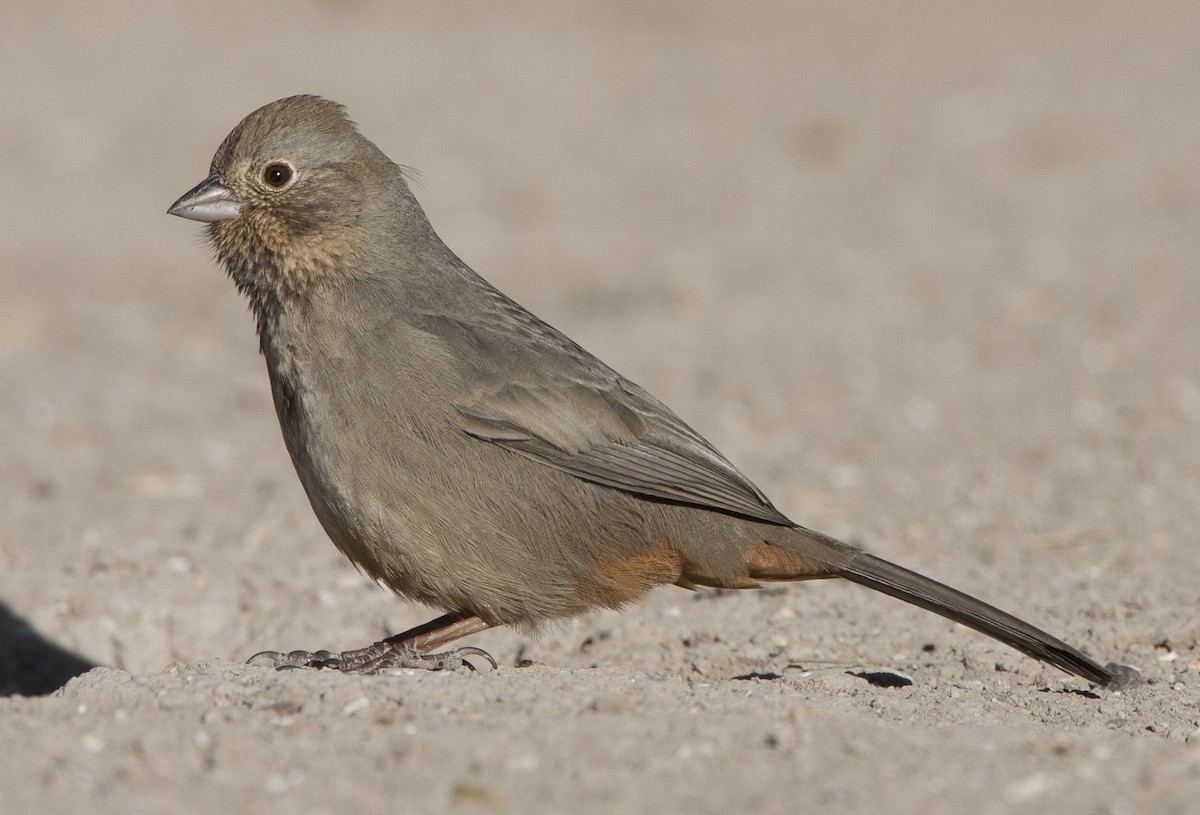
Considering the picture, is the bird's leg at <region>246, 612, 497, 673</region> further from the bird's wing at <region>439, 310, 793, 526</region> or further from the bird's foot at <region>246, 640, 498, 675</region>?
the bird's wing at <region>439, 310, 793, 526</region>

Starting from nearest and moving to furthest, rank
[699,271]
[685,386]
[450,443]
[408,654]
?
[450,443]
[408,654]
[685,386]
[699,271]

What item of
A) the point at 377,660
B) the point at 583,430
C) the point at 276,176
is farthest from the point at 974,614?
the point at 276,176

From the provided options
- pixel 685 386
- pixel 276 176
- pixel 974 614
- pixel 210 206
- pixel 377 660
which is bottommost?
pixel 377 660

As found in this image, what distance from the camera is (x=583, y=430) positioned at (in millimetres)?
5016

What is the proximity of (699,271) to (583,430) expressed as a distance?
611cm

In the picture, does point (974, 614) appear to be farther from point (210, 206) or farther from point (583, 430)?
point (210, 206)

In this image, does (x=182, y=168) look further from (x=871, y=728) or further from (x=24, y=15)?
(x=871, y=728)

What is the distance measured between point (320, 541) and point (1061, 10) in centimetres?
1313

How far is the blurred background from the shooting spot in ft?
21.4

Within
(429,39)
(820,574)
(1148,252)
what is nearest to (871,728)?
(820,574)

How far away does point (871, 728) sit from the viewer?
3963 millimetres

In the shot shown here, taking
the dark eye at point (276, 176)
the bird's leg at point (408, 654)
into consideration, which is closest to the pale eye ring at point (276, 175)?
the dark eye at point (276, 176)

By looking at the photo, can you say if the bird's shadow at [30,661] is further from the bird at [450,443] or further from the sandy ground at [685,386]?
the bird at [450,443]

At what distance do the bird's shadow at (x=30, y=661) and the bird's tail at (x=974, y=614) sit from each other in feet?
9.87
